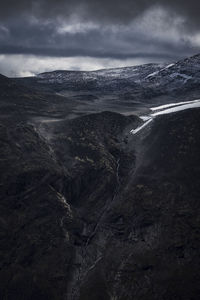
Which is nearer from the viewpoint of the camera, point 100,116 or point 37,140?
point 37,140

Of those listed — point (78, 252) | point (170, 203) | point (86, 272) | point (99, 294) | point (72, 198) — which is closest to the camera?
point (99, 294)

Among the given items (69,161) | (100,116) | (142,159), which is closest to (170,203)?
(142,159)

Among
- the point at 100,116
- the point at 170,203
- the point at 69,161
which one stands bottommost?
the point at 170,203

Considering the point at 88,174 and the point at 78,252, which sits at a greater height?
the point at 88,174

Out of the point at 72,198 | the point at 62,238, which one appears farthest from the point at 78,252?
the point at 72,198

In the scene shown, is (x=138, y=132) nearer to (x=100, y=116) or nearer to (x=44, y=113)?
(x=100, y=116)

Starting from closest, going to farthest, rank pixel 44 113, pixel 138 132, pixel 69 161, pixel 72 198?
pixel 72 198, pixel 69 161, pixel 138 132, pixel 44 113
